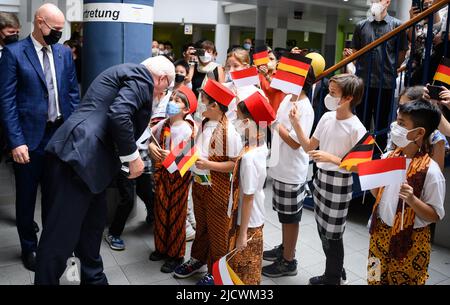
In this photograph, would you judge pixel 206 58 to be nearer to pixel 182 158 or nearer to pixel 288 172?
pixel 288 172

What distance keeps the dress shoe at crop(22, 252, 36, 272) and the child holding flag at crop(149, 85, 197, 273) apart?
88cm

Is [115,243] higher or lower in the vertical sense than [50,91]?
lower

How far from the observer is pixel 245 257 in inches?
94.8

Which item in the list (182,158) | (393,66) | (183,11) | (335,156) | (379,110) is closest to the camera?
(335,156)

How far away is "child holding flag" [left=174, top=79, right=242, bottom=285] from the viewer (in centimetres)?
251

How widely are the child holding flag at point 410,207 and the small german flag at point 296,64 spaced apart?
812mm

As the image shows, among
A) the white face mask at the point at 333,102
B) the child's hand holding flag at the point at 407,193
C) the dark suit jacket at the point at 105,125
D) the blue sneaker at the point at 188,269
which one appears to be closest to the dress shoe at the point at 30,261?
the blue sneaker at the point at 188,269

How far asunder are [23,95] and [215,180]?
1.41 meters

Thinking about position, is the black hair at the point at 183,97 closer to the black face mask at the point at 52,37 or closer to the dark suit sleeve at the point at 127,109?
the dark suit sleeve at the point at 127,109

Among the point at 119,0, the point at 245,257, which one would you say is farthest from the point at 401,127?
the point at 119,0

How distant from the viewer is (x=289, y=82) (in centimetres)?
273

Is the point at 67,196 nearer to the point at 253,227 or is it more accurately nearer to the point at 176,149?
the point at 176,149

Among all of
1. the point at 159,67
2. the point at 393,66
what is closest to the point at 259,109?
the point at 159,67

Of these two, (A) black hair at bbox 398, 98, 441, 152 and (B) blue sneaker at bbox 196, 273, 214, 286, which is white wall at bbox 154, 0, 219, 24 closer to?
(B) blue sneaker at bbox 196, 273, 214, 286
